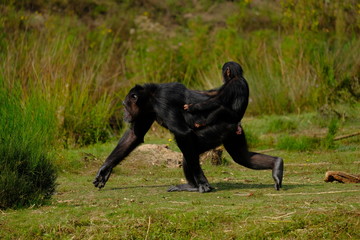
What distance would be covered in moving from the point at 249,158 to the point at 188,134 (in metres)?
0.84

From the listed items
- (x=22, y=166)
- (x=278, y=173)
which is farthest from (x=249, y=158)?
(x=22, y=166)

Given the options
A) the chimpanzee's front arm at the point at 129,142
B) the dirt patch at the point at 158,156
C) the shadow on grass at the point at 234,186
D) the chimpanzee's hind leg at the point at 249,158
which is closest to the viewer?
the chimpanzee's hind leg at the point at 249,158

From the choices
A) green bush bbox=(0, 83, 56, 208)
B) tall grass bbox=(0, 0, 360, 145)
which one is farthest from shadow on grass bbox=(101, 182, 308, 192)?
tall grass bbox=(0, 0, 360, 145)

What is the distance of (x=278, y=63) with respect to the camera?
1638 cm

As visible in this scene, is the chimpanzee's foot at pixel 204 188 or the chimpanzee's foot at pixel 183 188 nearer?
the chimpanzee's foot at pixel 204 188

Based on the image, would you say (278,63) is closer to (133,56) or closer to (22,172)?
(133,56)

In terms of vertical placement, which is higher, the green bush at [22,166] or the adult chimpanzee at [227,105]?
the adult chimpanzee at [227,105]

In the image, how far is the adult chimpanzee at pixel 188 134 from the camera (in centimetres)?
754

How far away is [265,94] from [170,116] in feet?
28.2

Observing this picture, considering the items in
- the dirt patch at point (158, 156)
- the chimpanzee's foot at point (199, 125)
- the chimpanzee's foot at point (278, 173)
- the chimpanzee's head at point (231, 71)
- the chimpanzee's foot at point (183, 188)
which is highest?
the chimpanzee's head at point (231, 71)

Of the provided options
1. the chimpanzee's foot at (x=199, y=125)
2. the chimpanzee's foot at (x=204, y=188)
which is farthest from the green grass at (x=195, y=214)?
the chimpanzee's foot at (x=199, y=125)

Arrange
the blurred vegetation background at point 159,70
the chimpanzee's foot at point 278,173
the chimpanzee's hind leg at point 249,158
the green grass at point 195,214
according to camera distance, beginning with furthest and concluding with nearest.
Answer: the blurred vegetation background at point 159,70
the chimpanzee's hind leg at point 249,158
the chimpanzee's foot at point 278,173
the green grass at point 195,214

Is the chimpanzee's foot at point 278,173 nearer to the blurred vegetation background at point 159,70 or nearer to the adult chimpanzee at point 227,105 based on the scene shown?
the adult chimpanzee at point 227,105

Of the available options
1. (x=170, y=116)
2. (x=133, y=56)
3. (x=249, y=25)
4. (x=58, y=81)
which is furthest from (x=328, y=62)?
(x=249, y=25)
